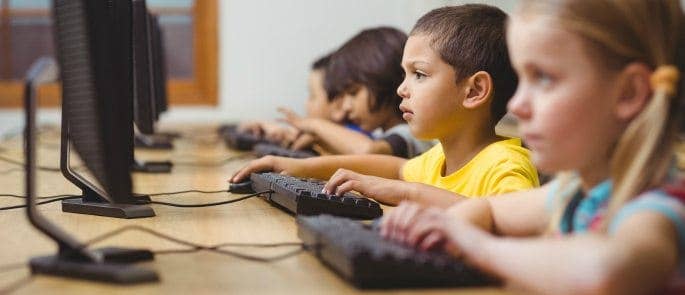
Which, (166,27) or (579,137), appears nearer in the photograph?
(579,137)

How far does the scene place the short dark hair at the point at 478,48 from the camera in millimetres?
1623

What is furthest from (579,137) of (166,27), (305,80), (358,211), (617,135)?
(166,27)

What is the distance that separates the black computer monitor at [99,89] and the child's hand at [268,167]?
0.57 metres

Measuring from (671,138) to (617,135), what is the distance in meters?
0.05

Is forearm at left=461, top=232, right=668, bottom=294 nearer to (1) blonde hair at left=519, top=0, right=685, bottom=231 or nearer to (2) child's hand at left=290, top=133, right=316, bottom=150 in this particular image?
(1) blonde hair at left=519, top=0, right=685, bottom=231

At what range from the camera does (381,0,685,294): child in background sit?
0.77 meters

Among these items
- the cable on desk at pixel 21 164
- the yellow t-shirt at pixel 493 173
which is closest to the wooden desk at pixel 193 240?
the cable on desk at pixel 21 164

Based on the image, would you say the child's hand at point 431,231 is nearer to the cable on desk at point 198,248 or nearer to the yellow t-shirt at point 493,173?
the cable on desk at point 198,248

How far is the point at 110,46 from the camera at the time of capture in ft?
3.32

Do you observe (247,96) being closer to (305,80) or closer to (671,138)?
(305,80)

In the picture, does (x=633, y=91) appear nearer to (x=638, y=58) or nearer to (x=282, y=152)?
(x=638, y=58)

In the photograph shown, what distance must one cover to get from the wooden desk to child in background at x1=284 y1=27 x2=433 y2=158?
63 cm

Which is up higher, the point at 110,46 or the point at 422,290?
the point at 110,46

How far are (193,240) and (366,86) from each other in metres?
1.40
